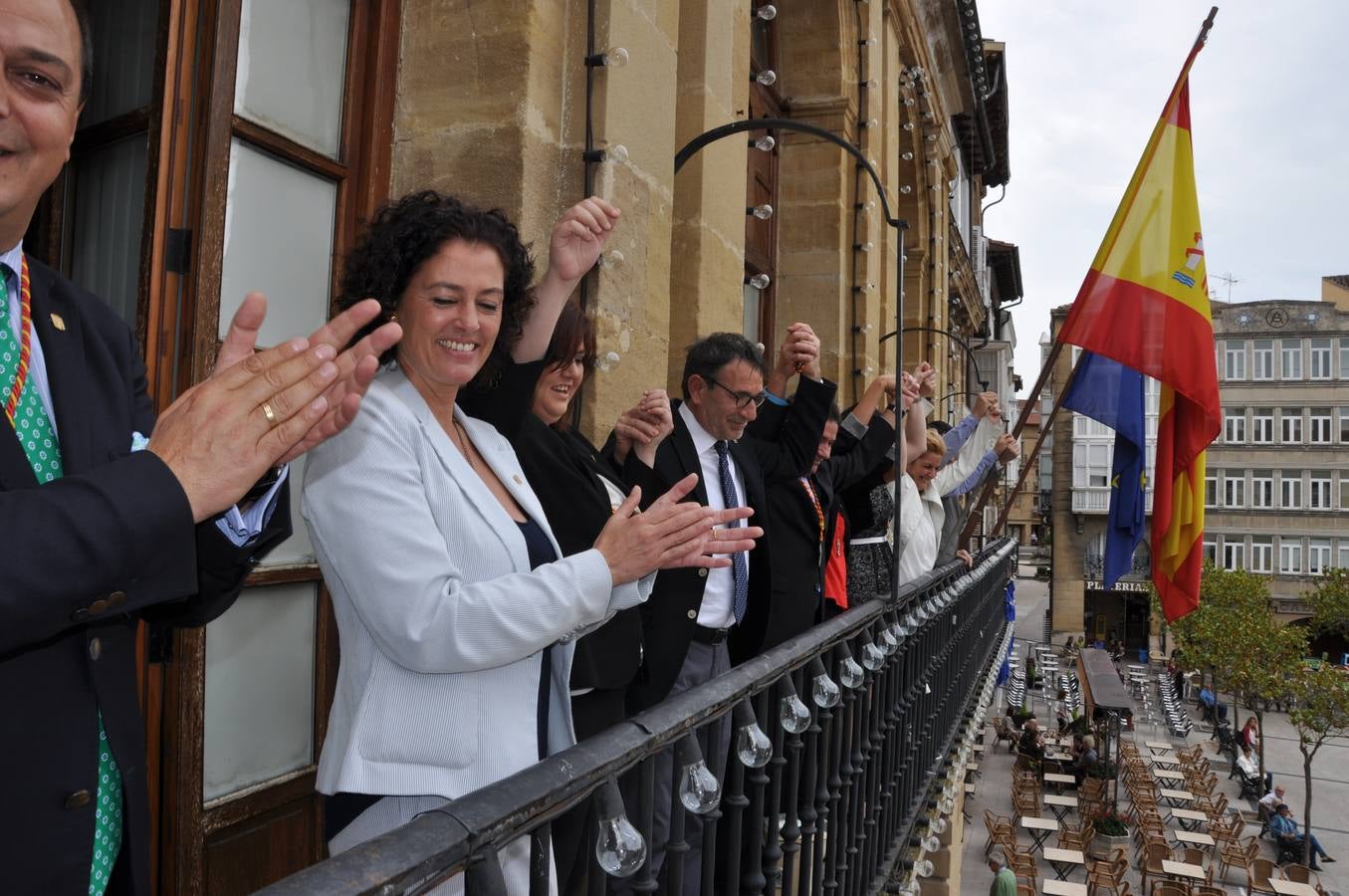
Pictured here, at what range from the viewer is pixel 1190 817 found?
19.5 m

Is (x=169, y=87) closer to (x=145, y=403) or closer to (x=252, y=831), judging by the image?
(x=145, y=403)

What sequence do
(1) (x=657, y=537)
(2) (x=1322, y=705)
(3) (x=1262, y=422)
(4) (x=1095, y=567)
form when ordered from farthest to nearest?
(4) (x=1095, y=567), (3) (x=1262, y=422), (2) (x=1322, y=705), (1) (x=657, y=537)

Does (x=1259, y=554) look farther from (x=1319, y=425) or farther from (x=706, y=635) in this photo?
(x=706, y=635)

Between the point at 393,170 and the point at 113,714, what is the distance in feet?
9.26

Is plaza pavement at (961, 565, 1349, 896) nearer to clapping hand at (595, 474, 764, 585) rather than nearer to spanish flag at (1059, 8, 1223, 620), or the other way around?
spanish flag at (1059, 8, 1223, 620)

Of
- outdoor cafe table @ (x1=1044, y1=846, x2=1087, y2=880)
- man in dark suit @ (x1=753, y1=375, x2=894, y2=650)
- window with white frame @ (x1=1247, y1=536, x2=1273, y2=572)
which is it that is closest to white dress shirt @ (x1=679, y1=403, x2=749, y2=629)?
man in dark suit @ (x1=753, y1=375, x2=894, y2=650)

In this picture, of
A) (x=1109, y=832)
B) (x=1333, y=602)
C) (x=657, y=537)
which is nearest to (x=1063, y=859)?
(x=1109, y=832)

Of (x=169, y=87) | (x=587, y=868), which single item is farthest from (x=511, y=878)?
(x=169, y=87)

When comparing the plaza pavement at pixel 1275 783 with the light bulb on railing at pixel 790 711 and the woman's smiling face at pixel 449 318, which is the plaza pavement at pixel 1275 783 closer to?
the light bulb on railing at pixel 790 711

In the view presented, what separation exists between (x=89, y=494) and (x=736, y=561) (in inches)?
97.7

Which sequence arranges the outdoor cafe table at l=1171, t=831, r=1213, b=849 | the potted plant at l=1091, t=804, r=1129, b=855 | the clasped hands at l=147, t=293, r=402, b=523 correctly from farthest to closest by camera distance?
the potted plant at l=1091, t=804, r=1129, b=855 → the outdoor cafe table at l=1171, t=831, r=1213, b=849 → the clasped hands at l=147, t=293, r=402, b=523

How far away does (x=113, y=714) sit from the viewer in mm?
1254

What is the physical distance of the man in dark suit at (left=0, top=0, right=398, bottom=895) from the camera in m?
1.01

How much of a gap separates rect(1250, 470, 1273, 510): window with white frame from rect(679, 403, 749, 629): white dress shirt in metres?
42.7
